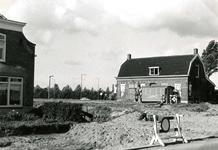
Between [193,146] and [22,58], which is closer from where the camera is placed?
[193,146]

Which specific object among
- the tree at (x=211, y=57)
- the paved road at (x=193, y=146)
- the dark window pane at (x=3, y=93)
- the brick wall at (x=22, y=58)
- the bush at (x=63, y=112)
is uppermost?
the tree at (x=211, y=57)

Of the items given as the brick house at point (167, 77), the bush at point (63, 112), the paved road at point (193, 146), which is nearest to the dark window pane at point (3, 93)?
the bush at point (63, 112)

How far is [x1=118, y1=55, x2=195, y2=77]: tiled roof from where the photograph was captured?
41.9 meters

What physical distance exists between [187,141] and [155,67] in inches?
1274

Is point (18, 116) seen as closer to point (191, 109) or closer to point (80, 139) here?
point (80, 139)

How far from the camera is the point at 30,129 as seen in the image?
13.6m

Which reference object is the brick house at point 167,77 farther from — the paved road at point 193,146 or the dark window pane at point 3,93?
the paved road at point 193,146

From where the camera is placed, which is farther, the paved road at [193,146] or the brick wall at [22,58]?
the brick wall at [22,58]

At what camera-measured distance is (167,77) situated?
42.2 metres

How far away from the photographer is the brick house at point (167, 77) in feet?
133

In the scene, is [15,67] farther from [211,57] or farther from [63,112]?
[211,57]

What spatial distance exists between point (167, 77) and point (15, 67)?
26785 mm

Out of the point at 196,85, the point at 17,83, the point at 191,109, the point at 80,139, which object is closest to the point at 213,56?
the point at 196,85

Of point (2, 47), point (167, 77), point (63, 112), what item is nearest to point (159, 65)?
point (167, 77)
